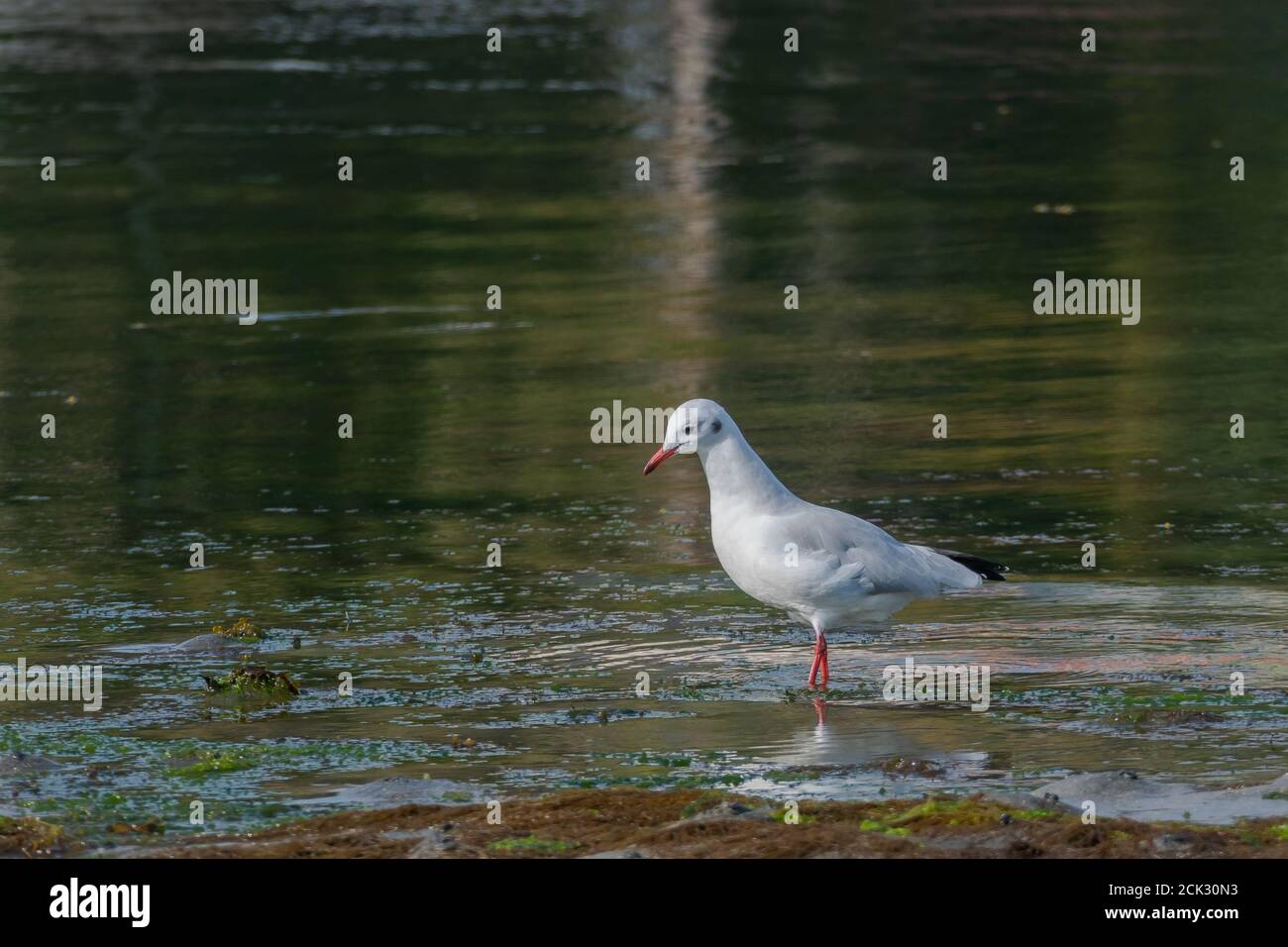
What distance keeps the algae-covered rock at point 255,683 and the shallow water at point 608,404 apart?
0.09 m

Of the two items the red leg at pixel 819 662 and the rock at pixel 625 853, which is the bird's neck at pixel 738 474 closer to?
the red leg at pixel 819 662

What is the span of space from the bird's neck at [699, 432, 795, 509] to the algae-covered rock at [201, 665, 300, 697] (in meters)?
2.09

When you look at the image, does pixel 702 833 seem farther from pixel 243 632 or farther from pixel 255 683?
pixel 243 632

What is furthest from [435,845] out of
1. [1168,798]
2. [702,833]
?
[1168,798]

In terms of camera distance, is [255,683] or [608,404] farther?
[608,404]

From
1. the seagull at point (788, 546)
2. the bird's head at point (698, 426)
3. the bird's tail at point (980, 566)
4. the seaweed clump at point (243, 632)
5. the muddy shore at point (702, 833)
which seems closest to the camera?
the muddy shore at point (702, 833)

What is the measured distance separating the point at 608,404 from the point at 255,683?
599 cm

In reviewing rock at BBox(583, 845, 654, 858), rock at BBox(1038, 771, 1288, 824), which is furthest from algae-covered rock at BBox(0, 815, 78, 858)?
rock at BBox(1038, 771, 1288, 824)

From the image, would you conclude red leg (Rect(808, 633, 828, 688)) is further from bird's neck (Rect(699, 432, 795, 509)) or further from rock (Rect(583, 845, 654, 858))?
rock (Rect(583, 845, 654, 858))

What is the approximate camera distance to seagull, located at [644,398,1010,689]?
10.0m

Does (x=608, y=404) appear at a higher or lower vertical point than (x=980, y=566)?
higher

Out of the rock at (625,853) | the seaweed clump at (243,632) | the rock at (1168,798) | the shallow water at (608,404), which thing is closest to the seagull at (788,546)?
the shallow water at (608,404)

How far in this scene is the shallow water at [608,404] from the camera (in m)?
9.52

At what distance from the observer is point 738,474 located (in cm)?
1018
